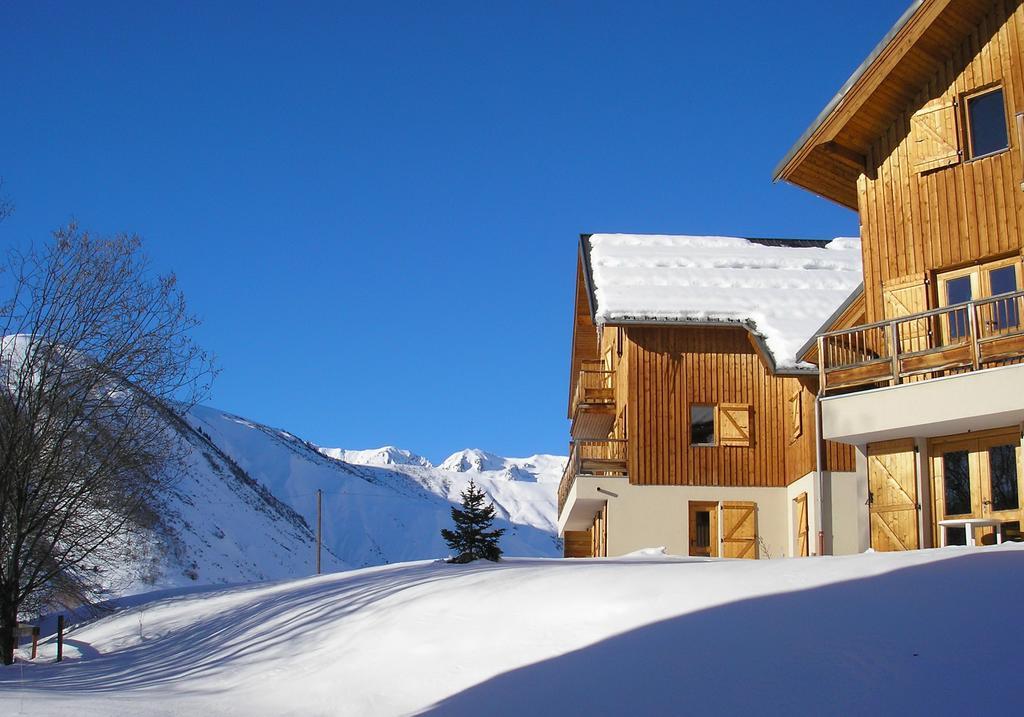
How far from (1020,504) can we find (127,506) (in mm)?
16806

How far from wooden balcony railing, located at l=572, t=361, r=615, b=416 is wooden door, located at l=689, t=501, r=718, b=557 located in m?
5.15

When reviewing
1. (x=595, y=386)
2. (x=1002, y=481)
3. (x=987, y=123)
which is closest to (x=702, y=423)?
(x=595, y=386)

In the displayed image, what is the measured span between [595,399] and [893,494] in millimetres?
14992

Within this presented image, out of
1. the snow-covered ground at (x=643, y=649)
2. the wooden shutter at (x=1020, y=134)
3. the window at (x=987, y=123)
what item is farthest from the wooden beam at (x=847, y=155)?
the snow-covered ground at (x=643, y=649)

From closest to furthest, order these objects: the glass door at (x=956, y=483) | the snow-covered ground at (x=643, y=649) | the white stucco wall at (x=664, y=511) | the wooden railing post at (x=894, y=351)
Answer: the snow-covered ground at (x=643, y=649) → the glass door at (x=956, y=483) → the wooden railing post at (x=894, y=351) → the white stucco wall at (x=664, y=511)

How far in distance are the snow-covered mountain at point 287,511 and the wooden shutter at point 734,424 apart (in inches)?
514

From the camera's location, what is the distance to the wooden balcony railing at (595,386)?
102 feet

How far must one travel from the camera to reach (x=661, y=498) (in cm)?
2664

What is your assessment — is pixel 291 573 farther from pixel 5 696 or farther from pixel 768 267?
pixel 5 696

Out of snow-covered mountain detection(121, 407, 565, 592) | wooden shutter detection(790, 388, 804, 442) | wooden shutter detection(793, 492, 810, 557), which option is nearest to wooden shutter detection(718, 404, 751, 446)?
wooden shutter detection(790, 388, 804, 442)

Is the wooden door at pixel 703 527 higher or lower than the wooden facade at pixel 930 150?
lower

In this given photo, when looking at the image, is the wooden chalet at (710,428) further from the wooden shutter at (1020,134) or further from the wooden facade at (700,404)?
the wooden shutter at (1020,134)

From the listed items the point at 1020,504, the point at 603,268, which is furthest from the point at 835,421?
the point at 603,268

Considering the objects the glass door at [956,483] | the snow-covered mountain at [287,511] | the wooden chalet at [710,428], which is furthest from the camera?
the snow-covered mountain at [287,511]
